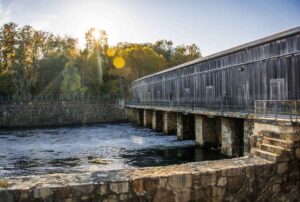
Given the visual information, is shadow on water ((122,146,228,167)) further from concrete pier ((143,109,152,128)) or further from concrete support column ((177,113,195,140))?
concrete pier ((143,109,152,128))

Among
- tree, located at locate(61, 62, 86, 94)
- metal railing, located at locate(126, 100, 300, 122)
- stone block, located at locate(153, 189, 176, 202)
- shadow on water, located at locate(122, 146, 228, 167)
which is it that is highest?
tree, located at locate(61, 62, 86, 94)

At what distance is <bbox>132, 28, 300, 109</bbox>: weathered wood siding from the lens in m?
18.6

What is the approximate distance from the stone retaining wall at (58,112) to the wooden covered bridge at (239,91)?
23736mm

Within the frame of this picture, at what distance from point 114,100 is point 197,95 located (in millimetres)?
31451

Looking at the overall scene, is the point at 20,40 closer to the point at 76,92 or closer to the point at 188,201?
the point at 76,92

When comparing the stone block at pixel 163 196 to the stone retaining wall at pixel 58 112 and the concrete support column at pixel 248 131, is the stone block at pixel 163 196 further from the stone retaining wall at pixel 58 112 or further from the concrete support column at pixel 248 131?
the stone retaining wall at pixel 58 112

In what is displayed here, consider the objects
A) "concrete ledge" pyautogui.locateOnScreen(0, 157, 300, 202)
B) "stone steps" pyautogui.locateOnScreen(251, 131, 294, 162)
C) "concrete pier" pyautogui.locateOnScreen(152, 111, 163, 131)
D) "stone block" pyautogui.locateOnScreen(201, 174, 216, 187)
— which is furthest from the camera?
"concrete pier" pyautogui.locateOnScreen(152, 111, 163, 131)

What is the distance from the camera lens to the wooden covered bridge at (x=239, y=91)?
18.2m

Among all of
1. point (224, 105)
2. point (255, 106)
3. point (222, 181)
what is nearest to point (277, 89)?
point (255, 106)

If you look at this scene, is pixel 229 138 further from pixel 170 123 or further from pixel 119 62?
pixel 119 62

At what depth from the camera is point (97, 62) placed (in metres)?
70.6

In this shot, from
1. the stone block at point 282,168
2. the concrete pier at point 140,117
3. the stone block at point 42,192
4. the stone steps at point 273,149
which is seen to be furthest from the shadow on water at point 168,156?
the concrete pier at point 140,117

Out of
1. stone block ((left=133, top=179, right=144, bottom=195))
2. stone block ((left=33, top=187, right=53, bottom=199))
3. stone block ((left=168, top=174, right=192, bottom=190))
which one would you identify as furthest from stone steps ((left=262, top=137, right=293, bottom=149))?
stone block ((left=33, top=187, right=53, bottom=199))

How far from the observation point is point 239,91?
2367 centimetres
